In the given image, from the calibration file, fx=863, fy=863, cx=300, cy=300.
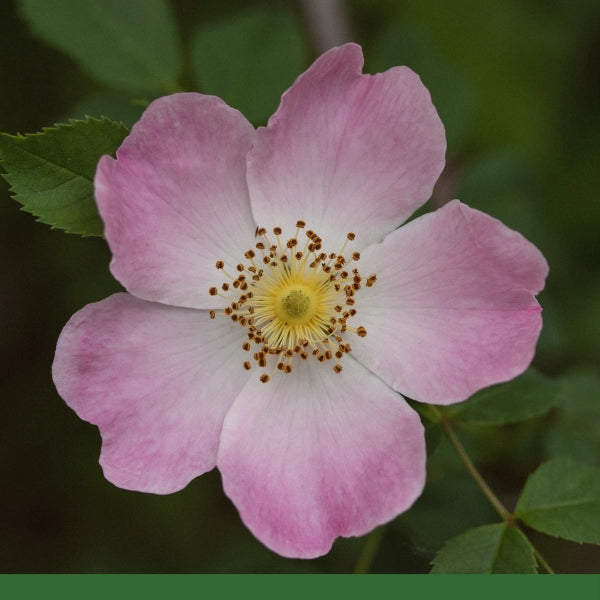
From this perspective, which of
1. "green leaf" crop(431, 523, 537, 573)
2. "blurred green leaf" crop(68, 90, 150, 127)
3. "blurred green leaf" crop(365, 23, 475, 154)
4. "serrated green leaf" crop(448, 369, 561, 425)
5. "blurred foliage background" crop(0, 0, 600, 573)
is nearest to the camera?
"green leaf" crop(431, 523, 537, 573)

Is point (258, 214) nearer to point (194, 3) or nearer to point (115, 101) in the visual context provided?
point (115, 101)

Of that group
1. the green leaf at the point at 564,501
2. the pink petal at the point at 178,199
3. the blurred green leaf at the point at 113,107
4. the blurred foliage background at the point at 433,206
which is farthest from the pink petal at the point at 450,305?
the blurred green leaf at the point at 113,107

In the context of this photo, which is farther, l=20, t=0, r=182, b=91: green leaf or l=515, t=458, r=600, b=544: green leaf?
l=20, t=0, r=182, b=91: green leaf

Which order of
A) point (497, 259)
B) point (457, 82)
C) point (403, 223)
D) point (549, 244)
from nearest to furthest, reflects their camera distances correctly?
point (497, 259) < point (403, 223) < point (457, 82) < point (549, 244)

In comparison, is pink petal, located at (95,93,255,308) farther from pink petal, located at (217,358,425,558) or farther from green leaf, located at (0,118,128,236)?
pink petal, located at (217,358,425,558)

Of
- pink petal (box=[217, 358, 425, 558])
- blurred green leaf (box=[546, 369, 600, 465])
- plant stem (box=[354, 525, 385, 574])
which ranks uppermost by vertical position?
pink petal (box=[217, 358, 425, 558])

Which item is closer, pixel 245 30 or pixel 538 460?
pixel 245 30

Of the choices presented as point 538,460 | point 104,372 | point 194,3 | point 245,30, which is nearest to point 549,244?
point 538,460

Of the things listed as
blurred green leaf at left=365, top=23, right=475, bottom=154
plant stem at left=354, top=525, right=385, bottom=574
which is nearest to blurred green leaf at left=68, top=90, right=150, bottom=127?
blurred green leaf at left=365, top=23, right=475, bottom=154

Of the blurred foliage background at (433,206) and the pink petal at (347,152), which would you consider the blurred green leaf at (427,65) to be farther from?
the pink petal at (347,152)
